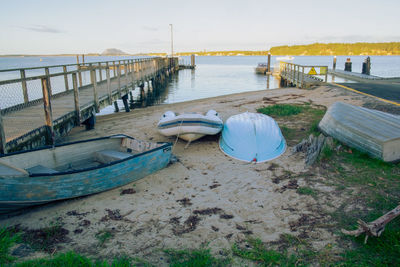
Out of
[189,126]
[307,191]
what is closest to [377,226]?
[307,191]

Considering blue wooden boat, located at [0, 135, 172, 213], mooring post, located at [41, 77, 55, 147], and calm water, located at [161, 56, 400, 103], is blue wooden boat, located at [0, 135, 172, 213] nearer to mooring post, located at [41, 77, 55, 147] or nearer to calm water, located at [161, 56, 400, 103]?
mooring post, located at [41, 77, 55, 147]

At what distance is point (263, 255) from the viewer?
3.54 meters

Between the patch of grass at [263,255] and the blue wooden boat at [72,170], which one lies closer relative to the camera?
the patch of grass at [263,255]

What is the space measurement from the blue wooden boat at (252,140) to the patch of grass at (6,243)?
4.90m

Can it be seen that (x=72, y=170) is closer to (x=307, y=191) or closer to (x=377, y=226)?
(x=307, y=191)

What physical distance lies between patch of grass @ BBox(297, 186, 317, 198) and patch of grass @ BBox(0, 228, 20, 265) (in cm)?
459

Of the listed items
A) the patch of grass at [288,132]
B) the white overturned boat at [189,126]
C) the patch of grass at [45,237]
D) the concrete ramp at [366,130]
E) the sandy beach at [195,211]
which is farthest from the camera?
the patch of grass at [288,132]

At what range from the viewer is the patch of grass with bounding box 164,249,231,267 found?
3397mm

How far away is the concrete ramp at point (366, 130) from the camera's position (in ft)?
20.2

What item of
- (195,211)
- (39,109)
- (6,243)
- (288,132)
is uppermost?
(39,109)

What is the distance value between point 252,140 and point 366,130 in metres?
2.73

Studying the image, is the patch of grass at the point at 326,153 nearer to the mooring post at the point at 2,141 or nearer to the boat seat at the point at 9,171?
the boat seat at the point at 9,171

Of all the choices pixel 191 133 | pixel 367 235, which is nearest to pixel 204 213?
pixel 367 235

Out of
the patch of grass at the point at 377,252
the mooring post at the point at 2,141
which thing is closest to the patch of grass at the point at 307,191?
the patch of grass at the point at 377,252
